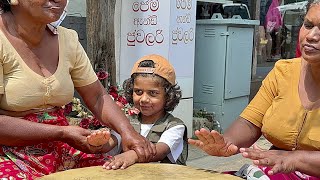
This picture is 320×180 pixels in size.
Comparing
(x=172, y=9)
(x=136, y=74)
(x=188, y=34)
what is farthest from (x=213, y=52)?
(x=136, y=74)

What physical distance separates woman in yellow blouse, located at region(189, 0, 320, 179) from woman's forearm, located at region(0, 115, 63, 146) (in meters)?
0.66

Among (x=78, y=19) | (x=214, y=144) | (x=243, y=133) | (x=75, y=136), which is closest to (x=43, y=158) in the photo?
(x=75, y=136)

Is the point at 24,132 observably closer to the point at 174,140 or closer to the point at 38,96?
the point at 38,96

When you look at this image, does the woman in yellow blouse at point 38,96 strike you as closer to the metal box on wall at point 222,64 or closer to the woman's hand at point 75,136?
the woman's hand at point 75,136

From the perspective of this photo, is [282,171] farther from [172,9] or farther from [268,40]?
[268,40]

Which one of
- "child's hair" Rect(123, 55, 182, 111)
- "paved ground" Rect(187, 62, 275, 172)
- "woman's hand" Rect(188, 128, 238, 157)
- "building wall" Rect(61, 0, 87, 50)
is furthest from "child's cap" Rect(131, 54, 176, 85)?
"building wall" Rect(61, 0, 87, 50)

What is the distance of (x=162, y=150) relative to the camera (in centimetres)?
284

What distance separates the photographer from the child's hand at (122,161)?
7.93 feet

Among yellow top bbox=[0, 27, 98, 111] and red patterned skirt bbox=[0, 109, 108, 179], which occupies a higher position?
yellow top bbox=[0, 27, 98, 111]

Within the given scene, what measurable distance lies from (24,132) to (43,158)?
0.62 ft

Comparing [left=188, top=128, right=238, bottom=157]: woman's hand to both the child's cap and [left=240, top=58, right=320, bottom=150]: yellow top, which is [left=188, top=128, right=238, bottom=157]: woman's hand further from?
the child's cap

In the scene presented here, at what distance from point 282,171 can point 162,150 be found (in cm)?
68

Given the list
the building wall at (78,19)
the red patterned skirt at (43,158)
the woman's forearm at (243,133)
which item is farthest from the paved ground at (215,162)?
the red patterned skirt at (43,158)

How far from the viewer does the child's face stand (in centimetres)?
305
